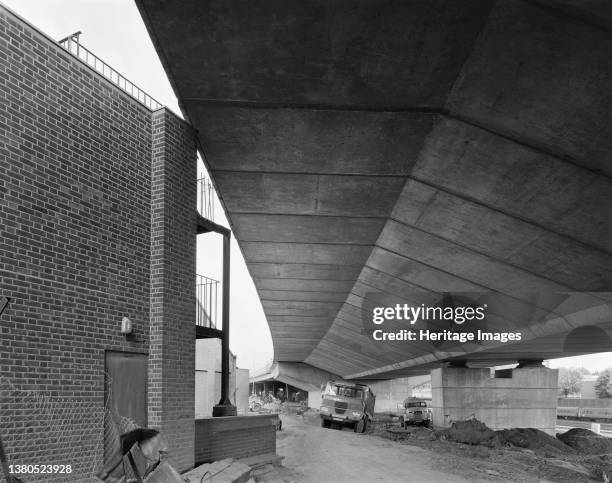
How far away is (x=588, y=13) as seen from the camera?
6.90 meters

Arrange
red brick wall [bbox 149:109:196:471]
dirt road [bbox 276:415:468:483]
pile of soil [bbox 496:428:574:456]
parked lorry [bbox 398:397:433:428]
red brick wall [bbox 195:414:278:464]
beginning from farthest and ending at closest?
parked lorry [bbox 398:397:433:428] < pile of soil [bbox 496:428:574:456] < dirt road [bbox 276:415:468:483] < red brick wall [bbox 195:414:278:464] < red brick wall [bbox 149:109:196:471]

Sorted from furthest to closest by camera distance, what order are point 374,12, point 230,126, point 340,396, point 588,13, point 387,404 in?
point 387,404 → point 340,396 → point 230,126 → point 374,12 → point 588,13

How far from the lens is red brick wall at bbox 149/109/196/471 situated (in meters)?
10.6

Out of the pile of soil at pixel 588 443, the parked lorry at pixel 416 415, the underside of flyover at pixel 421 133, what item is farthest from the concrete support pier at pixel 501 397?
the underside of flyover at pixel 421 133

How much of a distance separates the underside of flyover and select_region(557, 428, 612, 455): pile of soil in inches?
404

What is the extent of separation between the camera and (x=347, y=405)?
3488cm

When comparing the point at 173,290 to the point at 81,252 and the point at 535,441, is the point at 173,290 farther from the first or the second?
the point at 535,441

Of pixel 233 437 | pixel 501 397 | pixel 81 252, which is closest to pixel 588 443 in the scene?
pixel 501 397

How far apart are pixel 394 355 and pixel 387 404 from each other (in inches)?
2035

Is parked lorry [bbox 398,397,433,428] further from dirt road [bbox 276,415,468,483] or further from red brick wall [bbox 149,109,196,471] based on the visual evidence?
red brick wall [bbox 149,109,196,471]

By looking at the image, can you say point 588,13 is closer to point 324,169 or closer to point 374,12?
point 374,12

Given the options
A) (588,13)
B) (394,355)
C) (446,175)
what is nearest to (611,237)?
(446,175)

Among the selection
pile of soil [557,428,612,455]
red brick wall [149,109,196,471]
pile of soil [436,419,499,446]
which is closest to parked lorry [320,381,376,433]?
pile of soil [436,419,499,446]

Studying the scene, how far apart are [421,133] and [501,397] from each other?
92.1 ft
